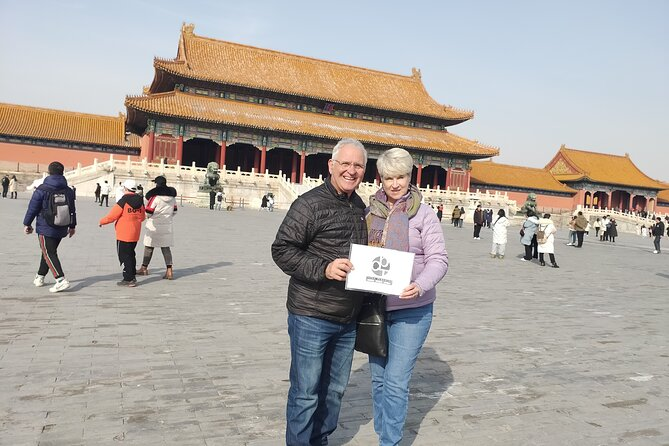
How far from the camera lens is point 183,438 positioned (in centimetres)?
289

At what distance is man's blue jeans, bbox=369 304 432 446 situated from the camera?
9.09 feet

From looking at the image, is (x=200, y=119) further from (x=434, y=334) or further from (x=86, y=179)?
(x=434, y=334)

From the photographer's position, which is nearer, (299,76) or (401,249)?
(401,249)

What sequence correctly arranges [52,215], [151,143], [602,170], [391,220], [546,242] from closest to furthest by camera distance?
[391,220] → [52,215] → [546,242] → [151,143] → [602,170]

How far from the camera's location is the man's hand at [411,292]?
8.41ft

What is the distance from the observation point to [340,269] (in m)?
2.50

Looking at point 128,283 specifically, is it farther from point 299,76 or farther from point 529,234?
point 299,76

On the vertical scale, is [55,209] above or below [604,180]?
below

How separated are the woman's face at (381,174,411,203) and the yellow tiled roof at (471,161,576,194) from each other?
43175mm

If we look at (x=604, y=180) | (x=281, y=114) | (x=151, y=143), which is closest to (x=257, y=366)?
(x=151, y=143)

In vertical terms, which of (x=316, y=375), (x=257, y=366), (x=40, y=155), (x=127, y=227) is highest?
(x=40, y=155)

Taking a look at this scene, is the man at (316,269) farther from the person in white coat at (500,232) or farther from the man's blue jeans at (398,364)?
the person in white coat at (500,232)

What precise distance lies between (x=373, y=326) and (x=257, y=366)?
5.66ft

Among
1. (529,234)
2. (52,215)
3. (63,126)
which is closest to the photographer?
(52,215)
